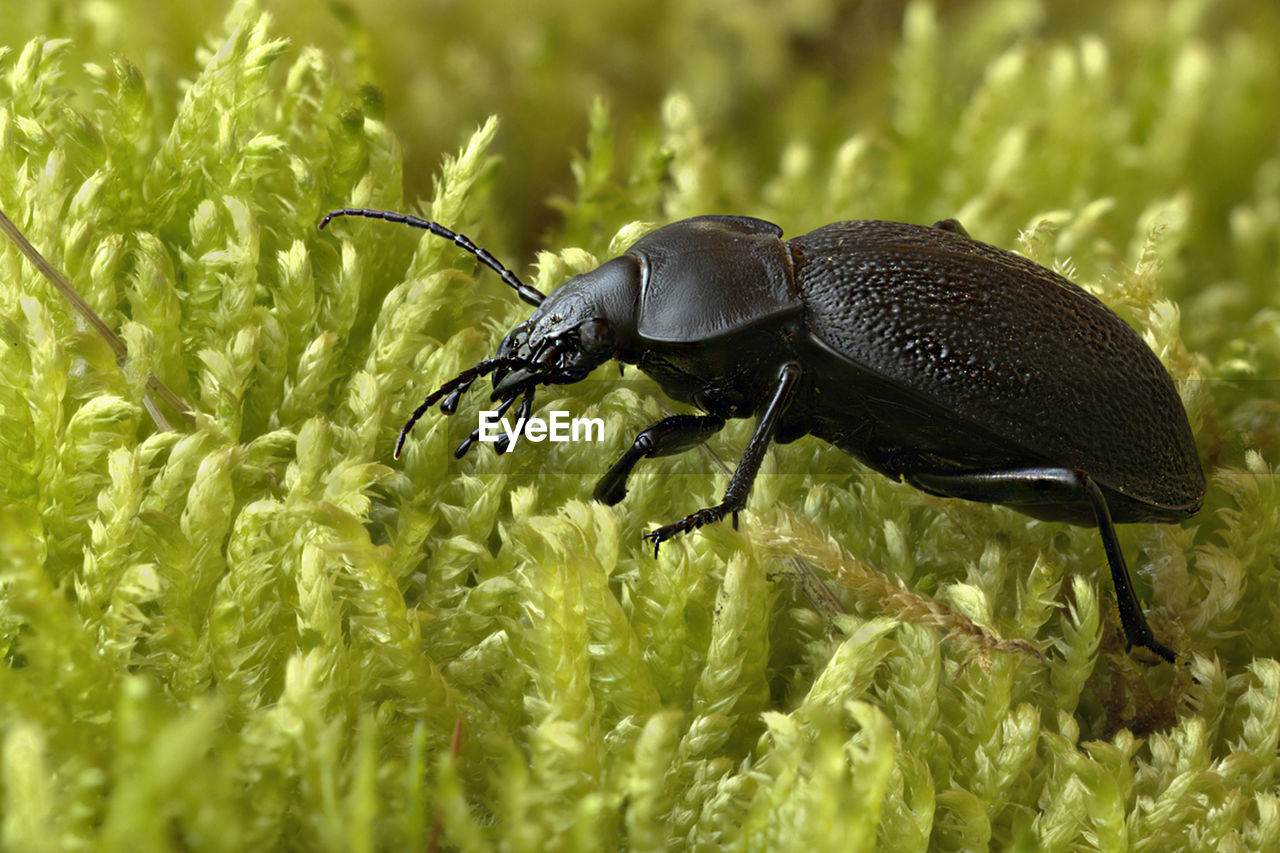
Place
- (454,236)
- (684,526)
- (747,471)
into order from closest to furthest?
1. (684,526)
2. (747,471)
3. (454,236)

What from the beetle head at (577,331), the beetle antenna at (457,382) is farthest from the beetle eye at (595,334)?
the beetle antenna at (457,382)

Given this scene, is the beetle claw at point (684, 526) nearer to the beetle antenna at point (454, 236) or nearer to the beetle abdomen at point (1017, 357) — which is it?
the beetle abdomen at point (1017, 357)

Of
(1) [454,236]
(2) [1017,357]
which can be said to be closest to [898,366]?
(2) [1017,357]

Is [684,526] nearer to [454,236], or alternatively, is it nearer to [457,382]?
[457,382]

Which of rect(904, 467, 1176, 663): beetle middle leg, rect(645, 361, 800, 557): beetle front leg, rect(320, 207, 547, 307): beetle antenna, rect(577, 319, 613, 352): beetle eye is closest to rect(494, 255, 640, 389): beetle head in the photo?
rect(577, 319, 613, 352): beetle eye

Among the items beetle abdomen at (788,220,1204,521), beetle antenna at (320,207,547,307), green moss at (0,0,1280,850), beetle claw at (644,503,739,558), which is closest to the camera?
green moss at (0,0,1280,850)

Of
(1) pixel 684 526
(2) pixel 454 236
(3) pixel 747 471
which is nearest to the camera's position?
(1) pixel 684 526

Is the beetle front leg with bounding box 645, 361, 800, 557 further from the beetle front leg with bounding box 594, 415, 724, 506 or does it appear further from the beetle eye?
the beetle eye
